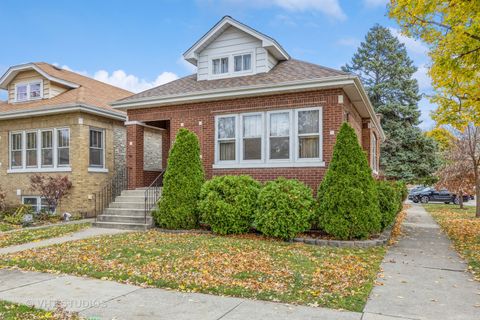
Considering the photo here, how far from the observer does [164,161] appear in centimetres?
1611

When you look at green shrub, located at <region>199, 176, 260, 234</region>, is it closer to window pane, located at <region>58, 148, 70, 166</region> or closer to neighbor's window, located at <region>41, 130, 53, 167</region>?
window pane, located at <region>58, 148, 70, 166</region>

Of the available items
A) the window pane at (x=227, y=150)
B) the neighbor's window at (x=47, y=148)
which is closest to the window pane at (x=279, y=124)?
the window pane at (x=227, y=150)

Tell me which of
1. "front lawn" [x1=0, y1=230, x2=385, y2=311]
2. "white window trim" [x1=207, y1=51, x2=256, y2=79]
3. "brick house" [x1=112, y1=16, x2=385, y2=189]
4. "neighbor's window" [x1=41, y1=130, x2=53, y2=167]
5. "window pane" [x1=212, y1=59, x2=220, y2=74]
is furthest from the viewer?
"neighbor's window" [x1=41, y1=130, x2=53, y2=167]

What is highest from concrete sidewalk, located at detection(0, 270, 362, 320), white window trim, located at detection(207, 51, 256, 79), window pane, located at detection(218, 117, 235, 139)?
white window trim, located at detection(207, 51, 256, 79)

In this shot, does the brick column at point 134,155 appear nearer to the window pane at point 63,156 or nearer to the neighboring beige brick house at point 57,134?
the neighboring beige brick house at point 57,134

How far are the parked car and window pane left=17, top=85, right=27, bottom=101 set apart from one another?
93.2 ft

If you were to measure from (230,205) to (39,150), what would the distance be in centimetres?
954

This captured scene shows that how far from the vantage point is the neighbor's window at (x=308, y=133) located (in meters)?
11.3

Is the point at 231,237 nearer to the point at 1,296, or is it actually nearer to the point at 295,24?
the point at 1,296

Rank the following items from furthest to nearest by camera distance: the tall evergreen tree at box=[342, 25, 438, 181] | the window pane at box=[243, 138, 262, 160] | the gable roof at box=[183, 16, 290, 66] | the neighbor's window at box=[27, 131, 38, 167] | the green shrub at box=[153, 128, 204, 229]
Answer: the tall evergreen tree at box=[342, 25, 438, 181] → the neighbor's window at box=[27, 131, 38, 167] → the gable roof at box=[183, 16, 290, 66] → the window pane at box=[243, 138, 262, 160] → the green shrub at box=[153, 128, 204, 229]

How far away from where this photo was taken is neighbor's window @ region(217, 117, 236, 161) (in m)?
12.4

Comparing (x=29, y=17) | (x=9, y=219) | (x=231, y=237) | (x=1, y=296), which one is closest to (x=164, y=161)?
(x=9, y=219)

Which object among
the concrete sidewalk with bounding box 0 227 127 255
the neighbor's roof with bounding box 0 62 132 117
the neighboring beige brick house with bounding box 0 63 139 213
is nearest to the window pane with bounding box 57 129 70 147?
the neighboring beige brick house with bounding box 0 63 139 213

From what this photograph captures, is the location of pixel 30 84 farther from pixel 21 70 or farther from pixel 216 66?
pixel 216 66
